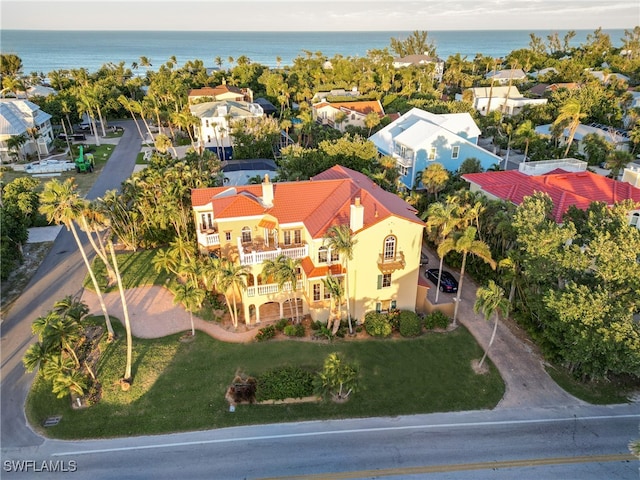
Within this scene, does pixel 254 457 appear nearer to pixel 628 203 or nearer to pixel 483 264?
pixel 483 264

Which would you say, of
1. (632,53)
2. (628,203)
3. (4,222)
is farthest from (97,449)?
(632,53)

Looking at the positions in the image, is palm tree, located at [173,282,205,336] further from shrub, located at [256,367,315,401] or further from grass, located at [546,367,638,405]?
grass, located at [546,367,638,405]

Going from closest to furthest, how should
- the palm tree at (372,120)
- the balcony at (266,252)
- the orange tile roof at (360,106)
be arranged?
the balcony at (266,252) < the palm tree at (372,120) < the orange tile roof at (360,106)

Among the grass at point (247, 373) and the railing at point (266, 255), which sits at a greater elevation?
the railing at point (266, 255)

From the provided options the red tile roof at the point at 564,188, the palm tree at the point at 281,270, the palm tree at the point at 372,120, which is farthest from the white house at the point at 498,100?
the palm tree at the point at 281,270

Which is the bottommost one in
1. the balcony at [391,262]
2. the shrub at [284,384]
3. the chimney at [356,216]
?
the shrub at [284,384]

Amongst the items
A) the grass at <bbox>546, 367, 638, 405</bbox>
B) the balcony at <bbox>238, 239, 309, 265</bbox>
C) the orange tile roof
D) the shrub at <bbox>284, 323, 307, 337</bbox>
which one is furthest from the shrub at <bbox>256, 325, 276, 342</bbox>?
the orange tile roof

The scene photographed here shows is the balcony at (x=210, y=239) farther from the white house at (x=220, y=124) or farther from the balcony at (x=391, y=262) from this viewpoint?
the white house at (x=220, y=124)
